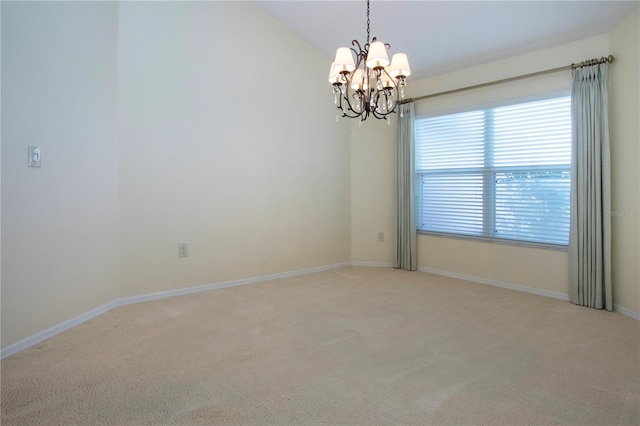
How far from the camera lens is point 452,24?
3.41m

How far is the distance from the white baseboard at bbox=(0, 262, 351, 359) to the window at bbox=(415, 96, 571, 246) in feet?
5.29

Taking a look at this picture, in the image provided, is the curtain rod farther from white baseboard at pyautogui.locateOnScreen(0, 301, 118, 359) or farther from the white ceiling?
white baseboard at pyautogui.locateOnScreen(0, 301, 118, 359)

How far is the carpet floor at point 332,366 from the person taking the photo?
5.43ft

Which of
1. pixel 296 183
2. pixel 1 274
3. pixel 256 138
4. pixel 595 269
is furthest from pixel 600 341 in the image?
pixel 1 274

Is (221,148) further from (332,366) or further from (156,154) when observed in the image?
(332,366)

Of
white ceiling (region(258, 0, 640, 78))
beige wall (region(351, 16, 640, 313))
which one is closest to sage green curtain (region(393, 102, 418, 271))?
beige wall (region(351, 16, 640, 313))

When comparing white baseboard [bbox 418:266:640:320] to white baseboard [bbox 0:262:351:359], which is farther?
white baseboard [bbox 418:266:640:320]

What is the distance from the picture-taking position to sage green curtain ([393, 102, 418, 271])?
180 inches

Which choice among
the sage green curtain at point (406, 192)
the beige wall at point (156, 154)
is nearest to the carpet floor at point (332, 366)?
the beige wall at point (156, 154)

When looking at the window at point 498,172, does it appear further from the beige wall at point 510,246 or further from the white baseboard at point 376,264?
the white baseboard at point 376,264

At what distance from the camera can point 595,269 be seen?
3.18 meters

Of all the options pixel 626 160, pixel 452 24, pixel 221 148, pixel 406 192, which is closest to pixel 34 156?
pixel 221 148

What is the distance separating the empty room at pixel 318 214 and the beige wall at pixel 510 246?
0.07ft

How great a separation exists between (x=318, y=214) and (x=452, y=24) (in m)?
2.57
